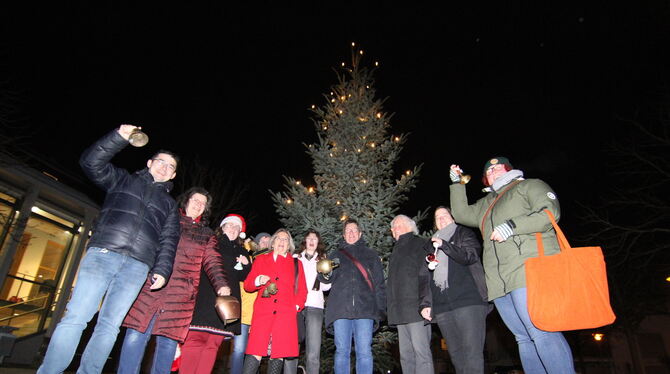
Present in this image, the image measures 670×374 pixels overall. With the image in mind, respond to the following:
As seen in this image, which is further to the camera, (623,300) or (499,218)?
(623,300)

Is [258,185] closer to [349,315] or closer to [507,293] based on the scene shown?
[349,315]

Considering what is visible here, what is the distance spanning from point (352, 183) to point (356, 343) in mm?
3722

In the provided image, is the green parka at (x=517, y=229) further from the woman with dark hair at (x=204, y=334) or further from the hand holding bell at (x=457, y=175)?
the woman with dark hair at (x=204, y=334)

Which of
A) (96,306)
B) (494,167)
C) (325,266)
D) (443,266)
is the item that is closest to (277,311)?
(325,266)

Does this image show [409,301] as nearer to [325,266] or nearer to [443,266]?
[443,266]

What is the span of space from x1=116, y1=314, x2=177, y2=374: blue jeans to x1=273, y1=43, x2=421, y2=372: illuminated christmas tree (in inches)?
129

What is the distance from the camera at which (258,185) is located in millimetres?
17969

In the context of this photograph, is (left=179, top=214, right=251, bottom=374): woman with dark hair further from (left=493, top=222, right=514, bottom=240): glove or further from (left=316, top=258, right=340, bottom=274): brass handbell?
(left=493, top=222, right=514, bottom=240): glove

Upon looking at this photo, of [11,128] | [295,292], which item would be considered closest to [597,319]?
[295,292]

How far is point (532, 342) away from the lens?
305 centimetres

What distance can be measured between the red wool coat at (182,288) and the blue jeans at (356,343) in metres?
1.51

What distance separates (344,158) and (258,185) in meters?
10.9

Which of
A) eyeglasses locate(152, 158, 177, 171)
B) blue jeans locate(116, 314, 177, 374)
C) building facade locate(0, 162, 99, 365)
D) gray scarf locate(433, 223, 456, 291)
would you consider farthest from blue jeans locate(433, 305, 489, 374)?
building facade locate(0, 162, 99, 365)

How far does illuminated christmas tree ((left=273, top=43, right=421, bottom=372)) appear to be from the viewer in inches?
268
